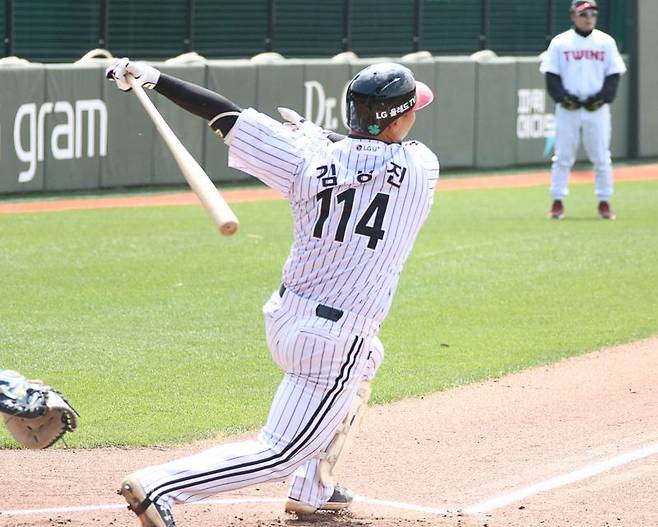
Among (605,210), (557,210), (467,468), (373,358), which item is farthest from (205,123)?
(373,358)

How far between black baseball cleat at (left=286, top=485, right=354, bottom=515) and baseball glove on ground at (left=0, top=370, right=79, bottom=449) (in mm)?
888

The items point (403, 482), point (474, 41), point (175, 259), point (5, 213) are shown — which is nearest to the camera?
point (403, 482)

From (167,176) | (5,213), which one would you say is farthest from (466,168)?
(5,213)

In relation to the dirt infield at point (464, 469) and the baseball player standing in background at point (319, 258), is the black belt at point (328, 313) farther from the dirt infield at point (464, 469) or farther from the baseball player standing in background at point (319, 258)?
the dirt infield at point (464, 469)

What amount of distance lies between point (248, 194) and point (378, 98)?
11134 millimetres

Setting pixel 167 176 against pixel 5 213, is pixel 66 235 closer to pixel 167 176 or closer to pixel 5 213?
pixel 5 213

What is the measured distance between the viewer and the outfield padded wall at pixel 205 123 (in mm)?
14031

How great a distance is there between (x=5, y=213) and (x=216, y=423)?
7458 mm

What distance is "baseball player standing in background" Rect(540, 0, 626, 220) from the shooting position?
1312 centimetres

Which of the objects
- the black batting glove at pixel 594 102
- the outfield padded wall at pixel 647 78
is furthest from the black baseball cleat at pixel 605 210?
the outfield padded wall at pixel 647 78

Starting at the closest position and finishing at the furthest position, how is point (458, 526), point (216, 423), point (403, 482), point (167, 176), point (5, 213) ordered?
point (458, 526), point (403, 482), point (216, 423), point (5, 213), point (167, 176)

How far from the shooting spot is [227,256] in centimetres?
1093

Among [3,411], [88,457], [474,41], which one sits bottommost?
[88,457]

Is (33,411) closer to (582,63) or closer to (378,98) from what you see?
(378,98)
